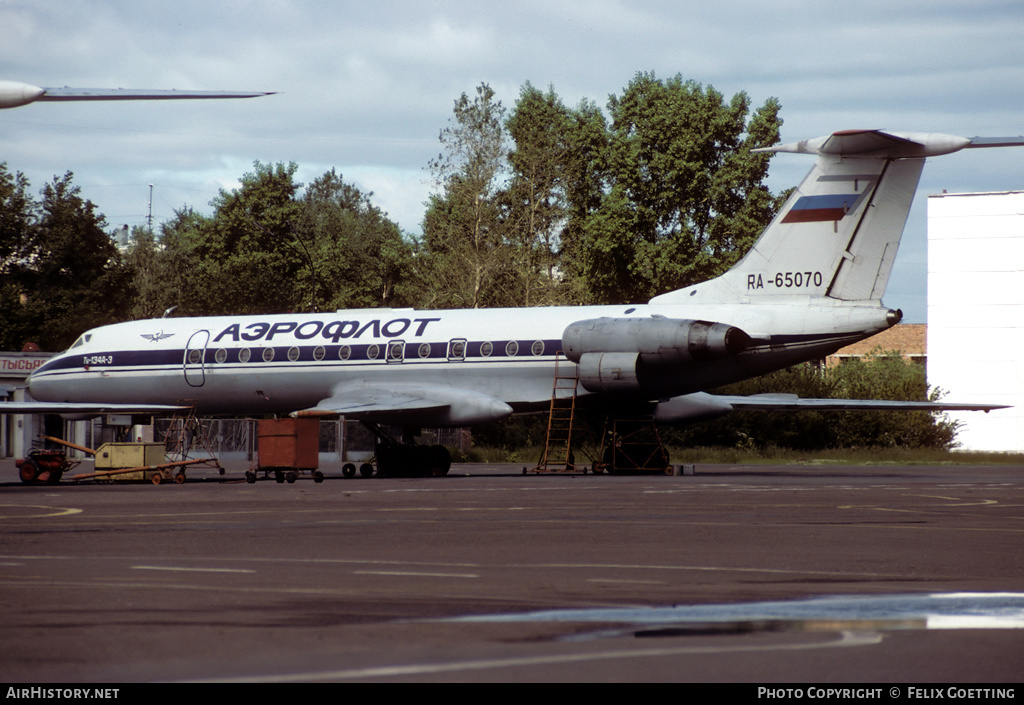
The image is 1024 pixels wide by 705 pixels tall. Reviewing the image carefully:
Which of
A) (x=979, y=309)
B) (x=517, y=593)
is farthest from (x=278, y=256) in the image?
(x=517, y=593)

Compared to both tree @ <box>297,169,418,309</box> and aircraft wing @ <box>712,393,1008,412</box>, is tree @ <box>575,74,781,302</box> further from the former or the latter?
aircraft wing @ <box>712,393,1008,412</box>

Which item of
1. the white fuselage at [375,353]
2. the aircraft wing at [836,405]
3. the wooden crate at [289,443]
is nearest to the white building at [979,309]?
the aircraft wing at [836,405]

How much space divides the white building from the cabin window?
3732 centimetres

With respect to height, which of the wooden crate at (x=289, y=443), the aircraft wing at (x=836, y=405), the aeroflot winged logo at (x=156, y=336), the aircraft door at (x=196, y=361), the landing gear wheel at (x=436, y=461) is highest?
the aeroflot winged logo at (x=156, y=336)

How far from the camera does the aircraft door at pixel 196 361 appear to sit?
36.7 metres

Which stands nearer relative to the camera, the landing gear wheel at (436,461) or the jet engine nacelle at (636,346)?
the jet engine nacelle at (636,346)

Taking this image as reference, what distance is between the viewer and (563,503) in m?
21.0

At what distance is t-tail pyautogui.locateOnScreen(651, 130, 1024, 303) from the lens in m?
29.2

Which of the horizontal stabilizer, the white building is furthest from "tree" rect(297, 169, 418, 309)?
the horizontal stabilizer

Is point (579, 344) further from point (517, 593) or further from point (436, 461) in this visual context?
point (517, 593)

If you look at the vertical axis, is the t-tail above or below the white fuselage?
above

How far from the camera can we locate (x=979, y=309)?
65.7m

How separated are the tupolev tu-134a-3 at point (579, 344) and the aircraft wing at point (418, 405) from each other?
44mm

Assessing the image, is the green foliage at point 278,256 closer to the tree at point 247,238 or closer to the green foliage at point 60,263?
the tree at point 247,238
